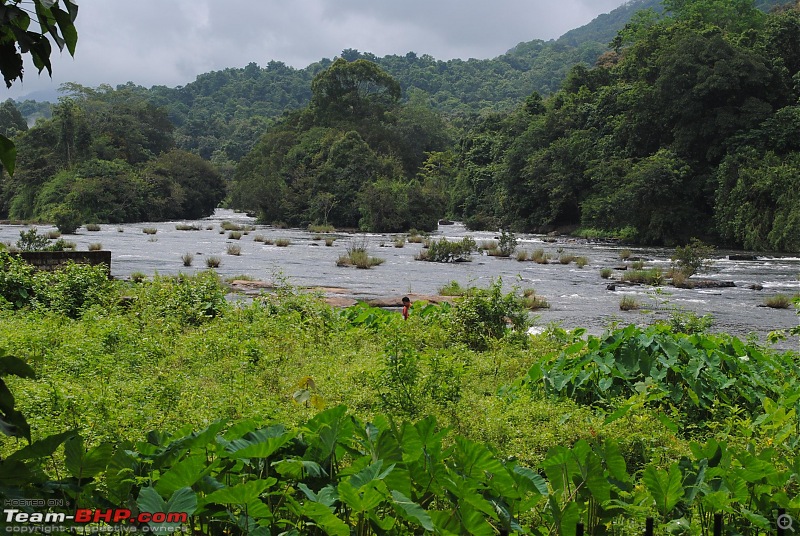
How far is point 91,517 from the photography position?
2391 millimetres

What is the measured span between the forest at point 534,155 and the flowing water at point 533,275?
5.01 meters

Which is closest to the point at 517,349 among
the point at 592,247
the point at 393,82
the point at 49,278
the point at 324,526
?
the point at 324,526

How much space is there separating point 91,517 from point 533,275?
2200 centimetres

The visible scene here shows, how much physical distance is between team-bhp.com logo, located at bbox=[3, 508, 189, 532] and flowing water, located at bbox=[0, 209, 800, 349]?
9.55 meters

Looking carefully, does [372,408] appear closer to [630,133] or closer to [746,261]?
[746,261]

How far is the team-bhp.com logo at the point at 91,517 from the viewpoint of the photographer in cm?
205

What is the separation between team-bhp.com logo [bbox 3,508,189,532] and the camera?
6.73 feet

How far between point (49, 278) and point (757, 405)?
9619 mm

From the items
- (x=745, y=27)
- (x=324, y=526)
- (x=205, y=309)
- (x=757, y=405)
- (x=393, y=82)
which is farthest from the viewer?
(x=393, y=82)

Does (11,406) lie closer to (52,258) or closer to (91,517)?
(91,517)

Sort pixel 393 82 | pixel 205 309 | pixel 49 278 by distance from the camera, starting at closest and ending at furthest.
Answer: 1. pixel 205 309
2. pixel 49 278
3. pixel 393 82

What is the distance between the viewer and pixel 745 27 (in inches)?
2036

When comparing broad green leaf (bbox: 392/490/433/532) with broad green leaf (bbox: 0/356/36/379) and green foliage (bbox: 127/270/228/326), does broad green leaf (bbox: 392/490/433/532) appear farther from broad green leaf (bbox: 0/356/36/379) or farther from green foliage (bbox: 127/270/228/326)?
green foliage (bbox: 127/270/228/326)

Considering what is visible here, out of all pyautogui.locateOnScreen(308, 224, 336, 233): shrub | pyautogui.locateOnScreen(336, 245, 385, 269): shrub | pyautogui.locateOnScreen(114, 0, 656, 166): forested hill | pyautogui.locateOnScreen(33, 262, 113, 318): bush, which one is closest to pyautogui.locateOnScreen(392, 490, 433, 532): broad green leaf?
pyautogui.locateOnScreen(33, 262, 113, 318): bush
